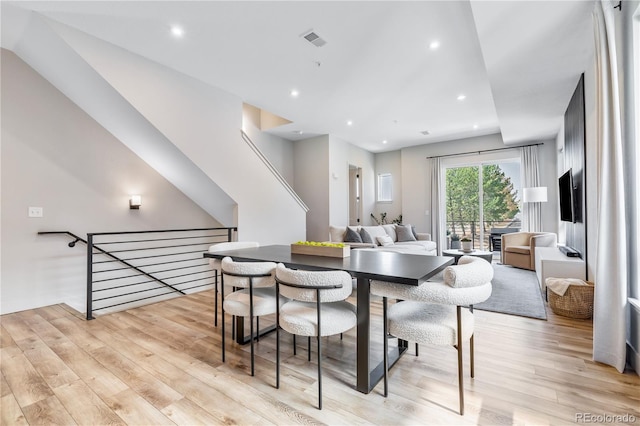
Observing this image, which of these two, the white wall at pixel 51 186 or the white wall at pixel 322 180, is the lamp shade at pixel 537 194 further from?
the white wall at pixel 51 186

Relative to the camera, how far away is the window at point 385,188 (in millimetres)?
8641

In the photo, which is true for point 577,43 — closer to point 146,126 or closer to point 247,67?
point 247,67

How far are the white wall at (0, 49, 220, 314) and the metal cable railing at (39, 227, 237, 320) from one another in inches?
7.2

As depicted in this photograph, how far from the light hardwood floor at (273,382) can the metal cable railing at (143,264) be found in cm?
116

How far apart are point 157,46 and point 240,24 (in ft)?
3.44

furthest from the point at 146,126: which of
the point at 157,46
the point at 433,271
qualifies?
the point at 433,271

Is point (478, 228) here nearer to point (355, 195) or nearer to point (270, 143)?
point (355, 195)

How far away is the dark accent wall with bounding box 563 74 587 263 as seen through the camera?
11.0 feet

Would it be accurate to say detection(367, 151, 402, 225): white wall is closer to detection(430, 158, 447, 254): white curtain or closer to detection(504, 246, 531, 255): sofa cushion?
detection(430, 158, 447, 254): white curtain

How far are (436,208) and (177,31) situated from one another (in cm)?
670

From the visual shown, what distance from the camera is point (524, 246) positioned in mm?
5789

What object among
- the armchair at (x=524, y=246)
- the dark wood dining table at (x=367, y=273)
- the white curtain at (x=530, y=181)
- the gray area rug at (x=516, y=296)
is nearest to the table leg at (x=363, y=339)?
the dark wood dining table at (x=367, y=273)

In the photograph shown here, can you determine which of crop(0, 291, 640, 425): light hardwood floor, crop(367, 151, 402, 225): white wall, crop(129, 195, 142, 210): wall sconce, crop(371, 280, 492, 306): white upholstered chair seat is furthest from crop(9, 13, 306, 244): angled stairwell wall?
crop(367, 151, 402, 225): white wall

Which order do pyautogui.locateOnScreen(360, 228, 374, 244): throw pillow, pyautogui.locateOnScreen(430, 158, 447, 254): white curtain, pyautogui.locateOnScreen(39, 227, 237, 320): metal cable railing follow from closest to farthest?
pyautogui.locateOnScreen(39, 227, 237, 320): metal cable railing → pyautogui.locateOnScreen(360, 228, 374, 244): throw pillow → pyautogui.locateOnScreen(430, 158, 447, 254): white curtain
